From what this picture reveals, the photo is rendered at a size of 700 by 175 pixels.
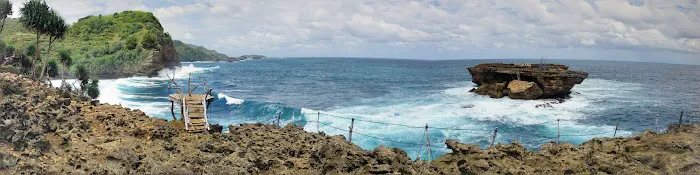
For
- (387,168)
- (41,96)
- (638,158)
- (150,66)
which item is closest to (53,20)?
(41,96)

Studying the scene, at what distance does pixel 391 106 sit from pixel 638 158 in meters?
37.6

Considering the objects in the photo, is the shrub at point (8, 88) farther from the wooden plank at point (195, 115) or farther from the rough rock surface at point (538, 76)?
the rough rock surface at point (538, 76)

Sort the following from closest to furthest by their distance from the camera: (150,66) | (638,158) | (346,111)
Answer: (638,158)
(346,111)
(150,66)

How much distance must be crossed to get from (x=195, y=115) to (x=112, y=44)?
9172cm

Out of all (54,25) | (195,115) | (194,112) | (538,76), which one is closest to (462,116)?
(538,76)

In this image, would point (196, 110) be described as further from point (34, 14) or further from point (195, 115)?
point (34, 14)

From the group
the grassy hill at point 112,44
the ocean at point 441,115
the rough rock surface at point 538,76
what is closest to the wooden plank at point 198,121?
the ocean at point 441,115

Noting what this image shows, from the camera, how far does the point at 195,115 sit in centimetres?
2136

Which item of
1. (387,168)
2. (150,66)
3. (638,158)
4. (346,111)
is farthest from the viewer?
(150,66)

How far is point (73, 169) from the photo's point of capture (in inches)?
512

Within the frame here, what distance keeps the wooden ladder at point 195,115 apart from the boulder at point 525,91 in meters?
40.1

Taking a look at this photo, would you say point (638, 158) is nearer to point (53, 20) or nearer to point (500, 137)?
point (500, 137)

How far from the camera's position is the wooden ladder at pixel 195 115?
2000 cm

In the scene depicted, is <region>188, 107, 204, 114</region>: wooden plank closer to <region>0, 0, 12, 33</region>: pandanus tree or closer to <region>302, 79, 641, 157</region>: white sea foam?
<region>302, 79, 641, 157</region>: white sea foam
